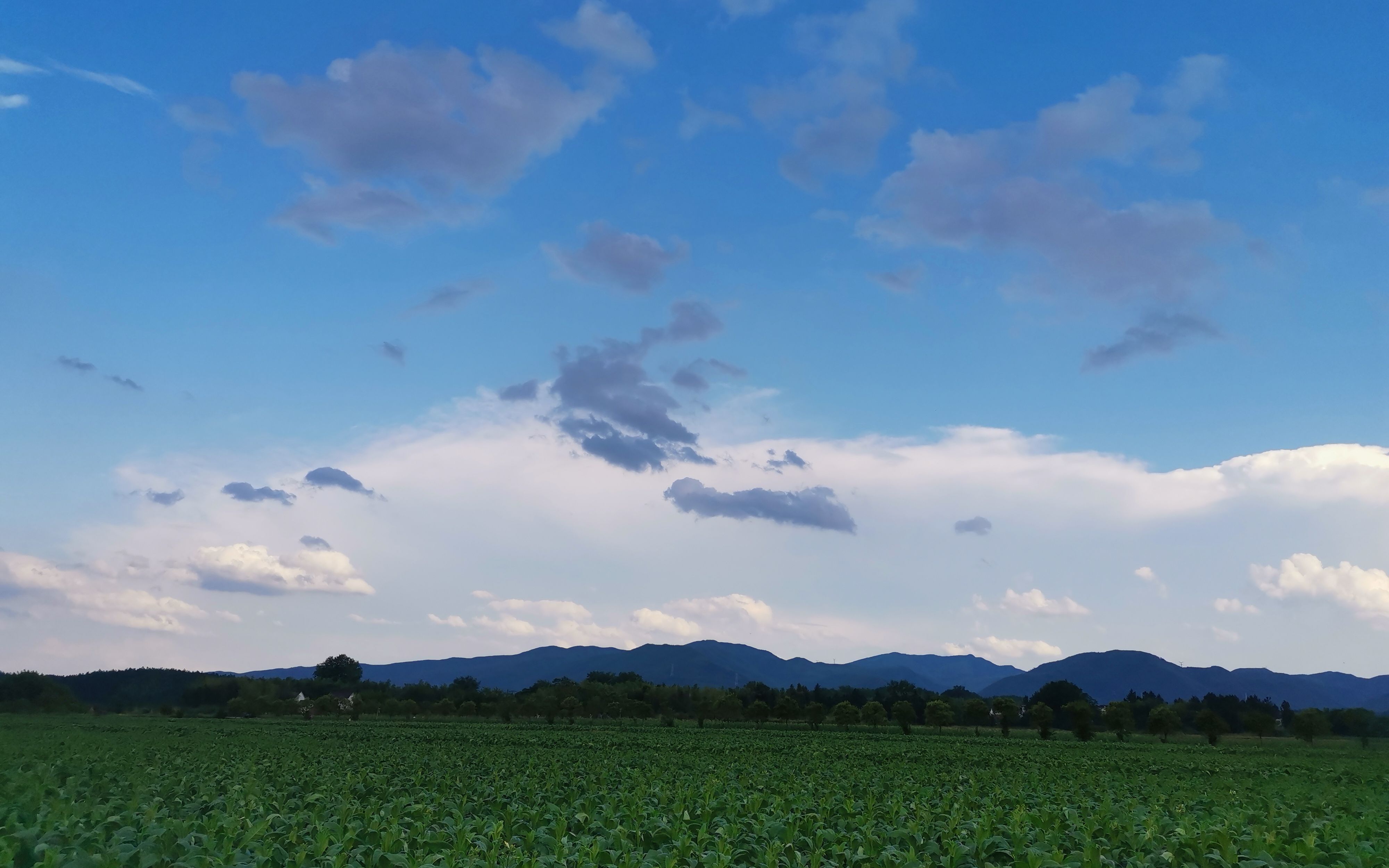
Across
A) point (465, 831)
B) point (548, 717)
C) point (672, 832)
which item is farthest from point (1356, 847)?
point (548, 717)

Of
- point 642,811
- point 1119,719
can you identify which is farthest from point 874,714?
point 642,811

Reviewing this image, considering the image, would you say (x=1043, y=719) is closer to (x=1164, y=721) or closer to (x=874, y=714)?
(x=1164, y=721)

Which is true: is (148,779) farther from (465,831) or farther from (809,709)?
(809,709)

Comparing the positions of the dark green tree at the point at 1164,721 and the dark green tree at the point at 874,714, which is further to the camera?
the dark green tree at the point at 874,714

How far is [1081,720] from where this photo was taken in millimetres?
140250

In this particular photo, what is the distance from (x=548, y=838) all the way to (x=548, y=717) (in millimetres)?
171549

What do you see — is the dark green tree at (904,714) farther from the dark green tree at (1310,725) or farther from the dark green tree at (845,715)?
the dark green tree at (1310,725)

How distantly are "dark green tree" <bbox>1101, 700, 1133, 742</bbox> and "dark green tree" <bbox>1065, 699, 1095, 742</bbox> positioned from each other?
21.2 ft

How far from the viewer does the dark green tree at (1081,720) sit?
461ft

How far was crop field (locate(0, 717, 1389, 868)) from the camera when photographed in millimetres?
16922

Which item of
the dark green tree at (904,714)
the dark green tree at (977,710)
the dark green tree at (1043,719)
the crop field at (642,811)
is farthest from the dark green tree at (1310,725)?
the crop field at (642,811)

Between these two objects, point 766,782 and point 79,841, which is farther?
point 766,782

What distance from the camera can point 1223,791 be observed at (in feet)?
132

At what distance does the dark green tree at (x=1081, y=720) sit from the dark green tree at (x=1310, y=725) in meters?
34.1
